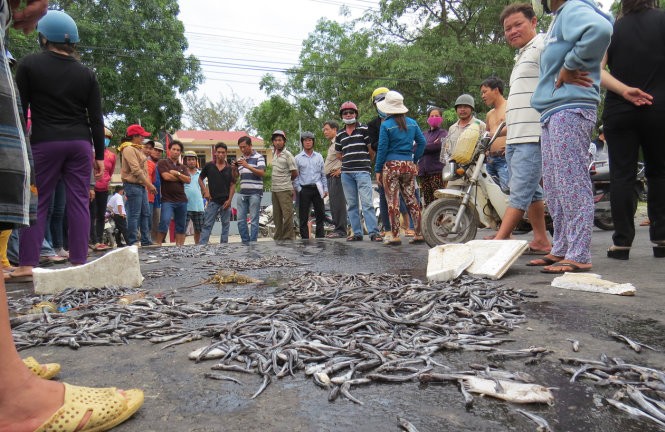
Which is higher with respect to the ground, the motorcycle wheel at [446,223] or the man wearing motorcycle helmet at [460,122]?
the man wearing motorcycle helmet at [460,122]

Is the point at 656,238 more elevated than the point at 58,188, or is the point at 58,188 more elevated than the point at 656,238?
the point at 58,188

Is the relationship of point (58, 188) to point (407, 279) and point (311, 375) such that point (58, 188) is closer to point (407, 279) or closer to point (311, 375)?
point (407, 279)

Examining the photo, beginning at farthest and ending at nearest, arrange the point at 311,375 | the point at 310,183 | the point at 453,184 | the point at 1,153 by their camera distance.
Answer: the point at 310,183
the point at 453,184
the point at 311,375
the point at 1,153

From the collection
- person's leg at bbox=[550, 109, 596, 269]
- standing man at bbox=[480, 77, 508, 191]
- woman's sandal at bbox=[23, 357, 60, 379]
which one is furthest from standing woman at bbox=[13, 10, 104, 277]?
standing man at bbox=[480, 77, 508, 191]

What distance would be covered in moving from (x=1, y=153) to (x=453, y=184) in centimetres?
588

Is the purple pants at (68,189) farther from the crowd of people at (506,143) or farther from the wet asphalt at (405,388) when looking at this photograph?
the wet asphalt at (405,388)

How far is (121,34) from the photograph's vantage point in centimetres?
2116

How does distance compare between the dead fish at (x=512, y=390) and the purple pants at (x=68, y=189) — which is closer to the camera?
the dead fish at (x=512, y=390)

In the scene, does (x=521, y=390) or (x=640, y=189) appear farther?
(x=640, y=189)

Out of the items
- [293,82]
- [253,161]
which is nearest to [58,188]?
[253,161]

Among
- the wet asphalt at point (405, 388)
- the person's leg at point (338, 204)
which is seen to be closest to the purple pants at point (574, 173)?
the wet asphalt at point (405, 388)

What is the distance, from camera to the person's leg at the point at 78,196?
5.04m

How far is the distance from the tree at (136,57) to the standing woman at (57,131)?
1708 cm

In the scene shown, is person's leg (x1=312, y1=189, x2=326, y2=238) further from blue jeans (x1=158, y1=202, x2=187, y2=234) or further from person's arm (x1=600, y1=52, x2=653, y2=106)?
person's arm (x1=600, y1=52, x2=653, y2=106)
